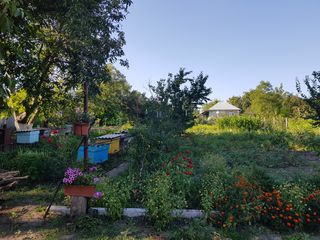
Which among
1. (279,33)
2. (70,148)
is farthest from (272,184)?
(279,33)

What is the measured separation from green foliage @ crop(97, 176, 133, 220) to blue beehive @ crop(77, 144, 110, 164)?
3.02 meters

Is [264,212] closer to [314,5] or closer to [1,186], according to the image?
[1,186]

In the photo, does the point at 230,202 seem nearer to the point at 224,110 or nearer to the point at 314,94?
the point at 314,94

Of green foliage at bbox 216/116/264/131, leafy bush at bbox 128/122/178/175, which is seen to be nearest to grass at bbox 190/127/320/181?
leafy bush at bbox 128/122/178/175

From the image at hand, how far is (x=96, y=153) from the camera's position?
738cm

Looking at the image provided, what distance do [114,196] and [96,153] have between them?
12.2 ft

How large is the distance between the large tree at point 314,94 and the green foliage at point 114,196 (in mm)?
3846

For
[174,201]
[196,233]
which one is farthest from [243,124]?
[196,233]

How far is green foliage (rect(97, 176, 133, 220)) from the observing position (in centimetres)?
376

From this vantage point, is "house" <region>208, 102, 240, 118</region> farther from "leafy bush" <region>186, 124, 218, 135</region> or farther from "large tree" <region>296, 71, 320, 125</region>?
"large tree" <region>296, 71, 320, 125</region>

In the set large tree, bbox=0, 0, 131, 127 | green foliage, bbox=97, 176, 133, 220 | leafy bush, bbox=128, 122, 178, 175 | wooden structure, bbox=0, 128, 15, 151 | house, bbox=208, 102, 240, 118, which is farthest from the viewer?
house, bbox=208, 102, 240, 118

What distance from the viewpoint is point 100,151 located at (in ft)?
24.7

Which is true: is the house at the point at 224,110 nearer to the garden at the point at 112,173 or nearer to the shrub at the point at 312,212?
the garden at the point at 112,173

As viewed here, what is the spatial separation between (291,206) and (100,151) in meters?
5.39
